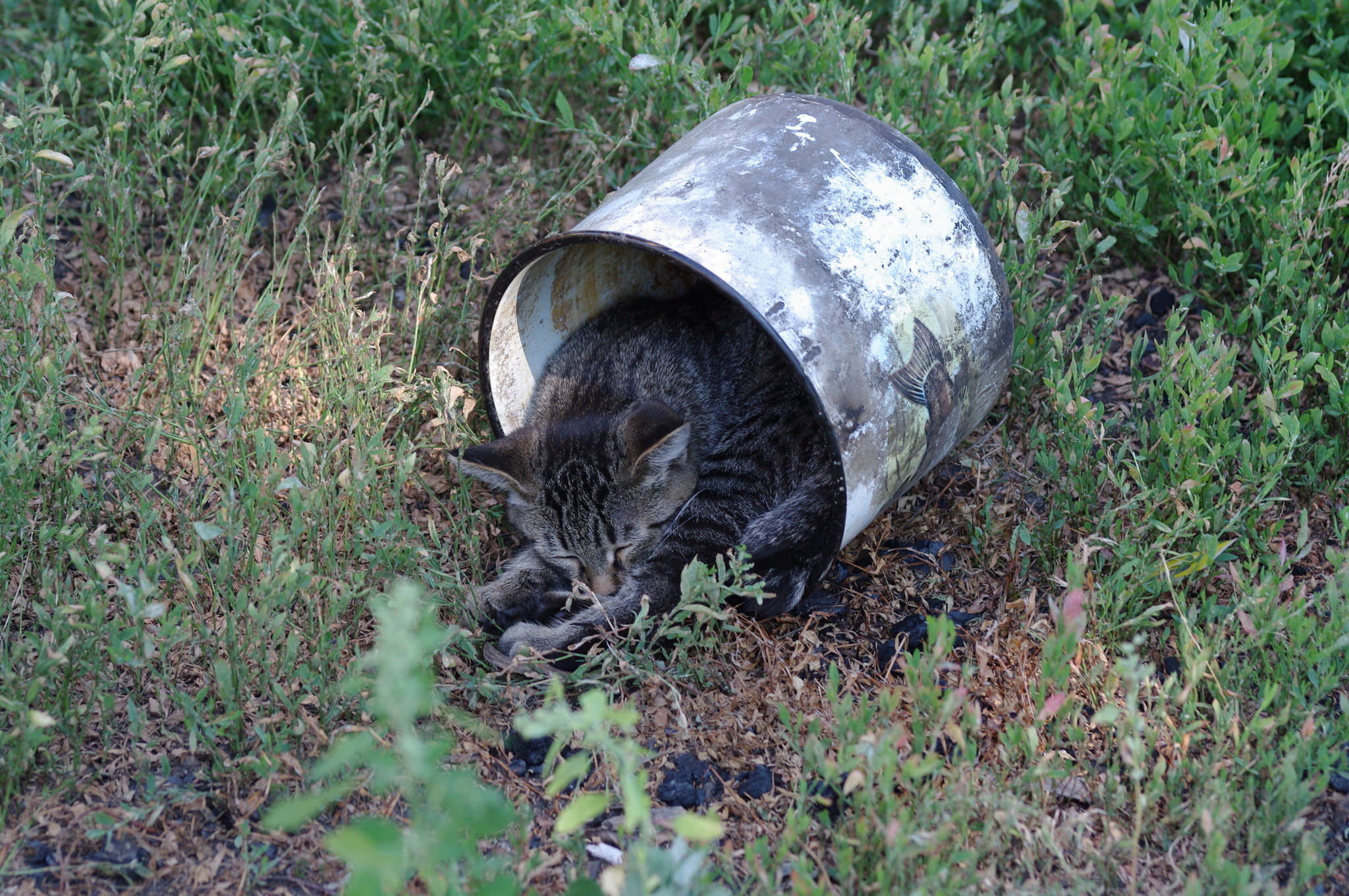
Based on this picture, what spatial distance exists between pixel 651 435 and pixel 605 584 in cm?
66

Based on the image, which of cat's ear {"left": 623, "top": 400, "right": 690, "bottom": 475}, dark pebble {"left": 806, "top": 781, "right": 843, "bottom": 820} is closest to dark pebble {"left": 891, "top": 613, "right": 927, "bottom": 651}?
dark pebble {"left": 806, "top": 781, "right": 843, "bottom": 820}

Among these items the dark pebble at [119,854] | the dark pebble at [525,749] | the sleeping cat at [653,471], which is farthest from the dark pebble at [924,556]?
the dark pebble at [119,854]

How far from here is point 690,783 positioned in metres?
3.25

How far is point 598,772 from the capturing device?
10.5 ft

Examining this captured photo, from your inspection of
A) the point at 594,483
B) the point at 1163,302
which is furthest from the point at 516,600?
the point at 1163,302

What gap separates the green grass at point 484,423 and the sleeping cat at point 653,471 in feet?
0.94

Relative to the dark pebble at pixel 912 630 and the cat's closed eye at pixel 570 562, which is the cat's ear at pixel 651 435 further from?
the dark pebble at pixel 912 630

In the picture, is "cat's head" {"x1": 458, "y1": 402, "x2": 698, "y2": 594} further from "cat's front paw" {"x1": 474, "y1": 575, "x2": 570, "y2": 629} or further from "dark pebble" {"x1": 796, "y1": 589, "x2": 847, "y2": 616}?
"dark pebble" {"x1": 796, "y1": 589, "x2": 847, "y2": 616}

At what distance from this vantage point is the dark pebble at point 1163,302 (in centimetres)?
484

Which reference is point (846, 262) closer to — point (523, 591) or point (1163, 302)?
point (523, 591)

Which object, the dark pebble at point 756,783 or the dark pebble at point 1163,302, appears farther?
the dark pebble at point 1163,302

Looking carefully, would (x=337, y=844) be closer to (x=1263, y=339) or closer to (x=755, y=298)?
(x=755, y=298)

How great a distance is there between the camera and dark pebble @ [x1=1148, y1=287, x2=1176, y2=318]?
4.84 metres

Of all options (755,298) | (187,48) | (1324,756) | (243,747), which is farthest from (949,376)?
(187,48)
